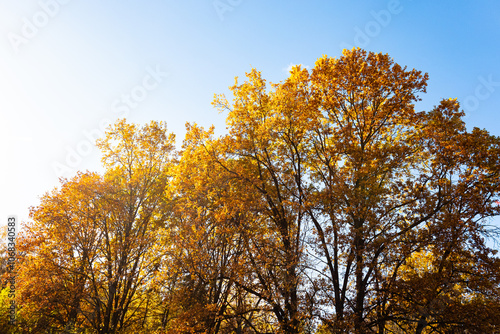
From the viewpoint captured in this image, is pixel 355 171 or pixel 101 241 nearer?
pixel 355 171

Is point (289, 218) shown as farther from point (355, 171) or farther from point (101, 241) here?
point (101, 241)

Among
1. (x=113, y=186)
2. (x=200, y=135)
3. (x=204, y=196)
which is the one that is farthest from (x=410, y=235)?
(x=113, y=186)

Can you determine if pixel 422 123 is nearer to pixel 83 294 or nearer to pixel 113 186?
pixel 113 186

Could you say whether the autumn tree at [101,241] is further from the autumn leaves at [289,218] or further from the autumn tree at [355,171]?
the autumn tree at [355,171]

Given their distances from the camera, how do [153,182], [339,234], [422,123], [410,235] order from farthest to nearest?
[153,182] < [422,123] < [339,234] < [410,235]

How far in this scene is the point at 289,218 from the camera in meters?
14.1

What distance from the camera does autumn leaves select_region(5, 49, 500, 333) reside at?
11391 millimetres

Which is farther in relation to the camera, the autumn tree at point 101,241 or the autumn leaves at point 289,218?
the autumn tree at point 101,241

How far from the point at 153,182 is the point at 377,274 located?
494 inches

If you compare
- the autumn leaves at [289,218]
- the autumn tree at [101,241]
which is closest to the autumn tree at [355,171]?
the autumn leaves at [289,218]

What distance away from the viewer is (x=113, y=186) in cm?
1599

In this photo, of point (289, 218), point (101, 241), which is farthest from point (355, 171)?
point (101, 241)

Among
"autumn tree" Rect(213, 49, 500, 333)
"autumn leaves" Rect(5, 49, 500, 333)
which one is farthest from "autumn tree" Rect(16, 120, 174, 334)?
"autumn tree" Rect(213, 49, 500, 333)

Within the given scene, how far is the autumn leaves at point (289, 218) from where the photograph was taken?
1139cm
